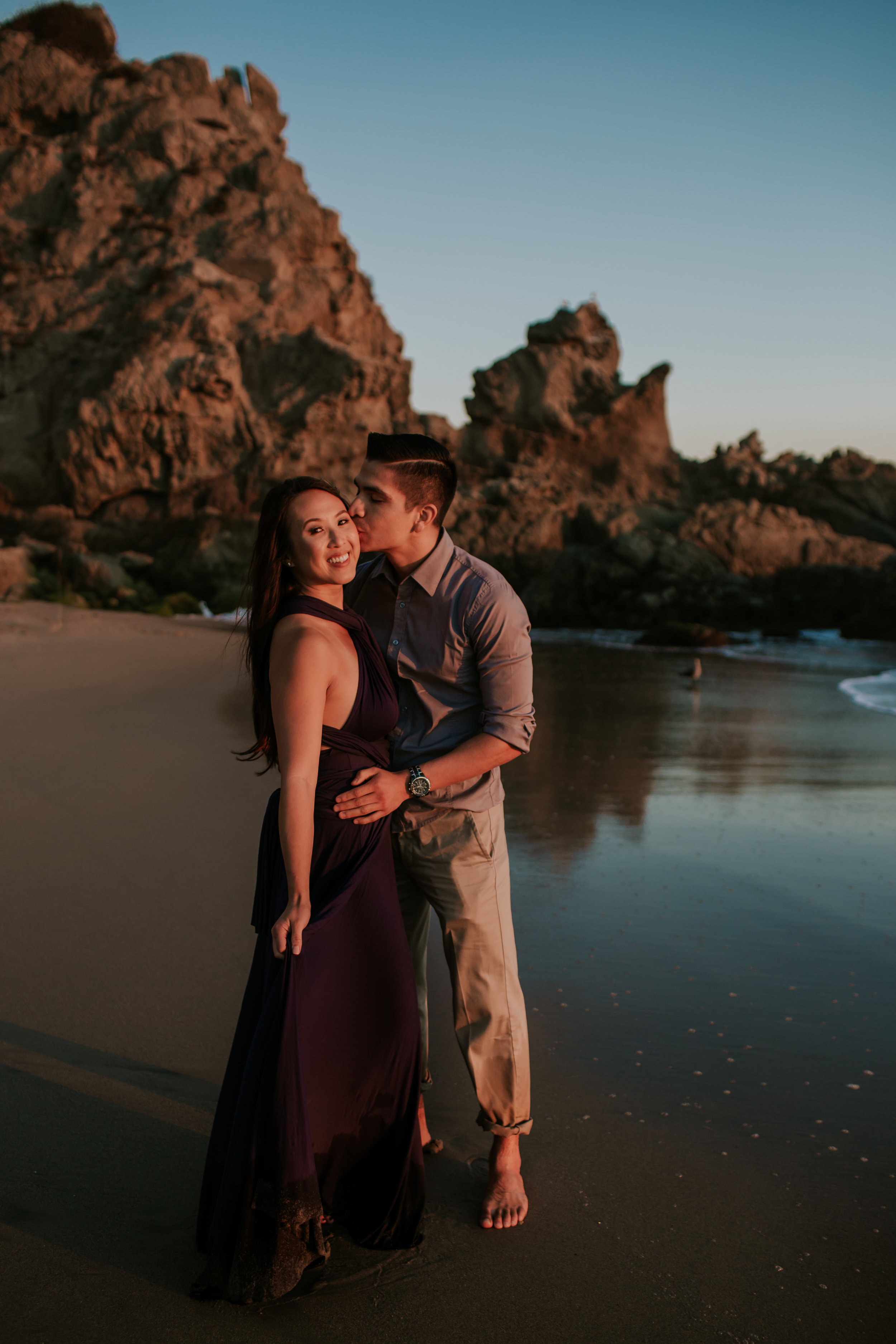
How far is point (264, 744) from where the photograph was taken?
2.40 m

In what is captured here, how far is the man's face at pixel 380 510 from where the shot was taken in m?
2.50

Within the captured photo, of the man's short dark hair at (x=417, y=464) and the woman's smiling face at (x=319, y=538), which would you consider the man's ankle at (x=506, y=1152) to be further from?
the man's short dark hair at (x=417, y=464)

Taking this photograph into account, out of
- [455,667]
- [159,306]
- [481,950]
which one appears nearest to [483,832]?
[481,950]

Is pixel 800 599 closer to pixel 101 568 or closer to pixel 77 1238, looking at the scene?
pixel 101 568

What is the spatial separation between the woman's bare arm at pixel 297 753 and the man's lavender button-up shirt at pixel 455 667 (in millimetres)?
434

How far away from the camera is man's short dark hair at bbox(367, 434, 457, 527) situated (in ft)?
8.17

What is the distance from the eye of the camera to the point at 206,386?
103 ft

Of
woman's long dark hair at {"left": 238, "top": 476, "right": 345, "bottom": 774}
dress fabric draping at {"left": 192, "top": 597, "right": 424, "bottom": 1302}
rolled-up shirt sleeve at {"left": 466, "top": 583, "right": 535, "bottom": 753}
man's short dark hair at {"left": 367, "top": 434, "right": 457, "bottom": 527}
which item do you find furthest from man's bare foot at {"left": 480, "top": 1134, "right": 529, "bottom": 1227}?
man's short dark hair at {"left": 367, "top": 434, "right": 457, "bottom": 527}

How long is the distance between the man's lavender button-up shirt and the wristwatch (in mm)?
63

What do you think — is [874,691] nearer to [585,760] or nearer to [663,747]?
[663,747]

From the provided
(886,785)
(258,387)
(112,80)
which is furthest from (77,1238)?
(112,80)

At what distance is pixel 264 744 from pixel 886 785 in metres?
6.84

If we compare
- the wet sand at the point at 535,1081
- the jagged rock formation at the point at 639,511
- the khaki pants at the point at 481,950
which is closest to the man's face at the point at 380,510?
the khaki pants at the point at 481,950

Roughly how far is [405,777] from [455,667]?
0.35 m
